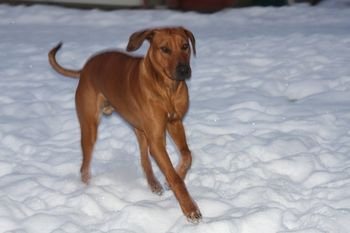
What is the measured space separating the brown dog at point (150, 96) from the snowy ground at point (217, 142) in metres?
0.26

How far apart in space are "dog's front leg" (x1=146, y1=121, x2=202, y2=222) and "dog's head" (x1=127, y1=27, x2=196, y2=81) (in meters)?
0.44

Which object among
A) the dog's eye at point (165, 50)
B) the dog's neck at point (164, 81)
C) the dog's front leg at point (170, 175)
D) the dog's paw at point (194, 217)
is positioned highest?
the dog's eye at point (165, 50)

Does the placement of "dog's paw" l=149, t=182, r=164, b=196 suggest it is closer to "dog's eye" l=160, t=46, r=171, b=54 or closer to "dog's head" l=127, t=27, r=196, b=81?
"dog's head" l=127, t=27, r=196, b=81

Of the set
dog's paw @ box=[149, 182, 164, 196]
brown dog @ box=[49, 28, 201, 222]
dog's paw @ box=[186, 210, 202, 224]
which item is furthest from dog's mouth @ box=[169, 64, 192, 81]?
dog's paw @ box=[149, 182, 164, 196]

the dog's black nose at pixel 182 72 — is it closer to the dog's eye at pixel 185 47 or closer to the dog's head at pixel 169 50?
the dog's head at pixel 169 50

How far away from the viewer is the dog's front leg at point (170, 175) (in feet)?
15.5

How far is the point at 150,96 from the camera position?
5.07 metres

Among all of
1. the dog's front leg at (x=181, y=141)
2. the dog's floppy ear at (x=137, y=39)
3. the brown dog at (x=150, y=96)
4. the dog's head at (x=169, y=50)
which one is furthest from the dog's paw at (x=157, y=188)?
the dog's floppy ear at (x=137, y=39)

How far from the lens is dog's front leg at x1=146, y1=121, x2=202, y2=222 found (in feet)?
15.5

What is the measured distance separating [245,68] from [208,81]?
2.45 ft

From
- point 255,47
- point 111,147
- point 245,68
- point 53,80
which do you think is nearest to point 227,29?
point 255,47

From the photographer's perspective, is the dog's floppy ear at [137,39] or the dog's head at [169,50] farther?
the dog's floppy ear at [137,39]

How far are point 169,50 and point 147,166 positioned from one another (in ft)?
3.96

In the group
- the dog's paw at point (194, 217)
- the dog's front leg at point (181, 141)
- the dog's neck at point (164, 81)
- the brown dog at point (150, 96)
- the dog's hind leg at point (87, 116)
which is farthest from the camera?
the dog's hind leg at point (87, 116)
